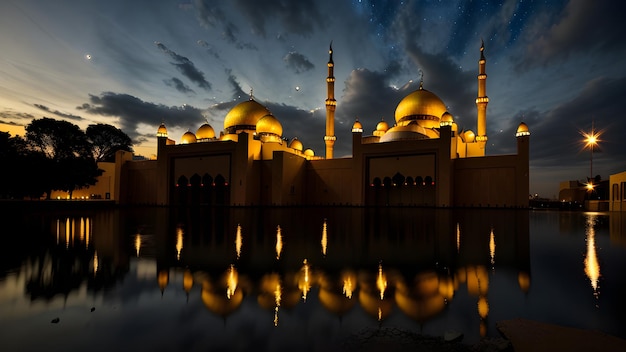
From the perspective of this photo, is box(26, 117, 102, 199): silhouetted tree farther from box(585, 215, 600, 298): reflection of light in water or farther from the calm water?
box(585, 215, 600, 298): reflection of light in water

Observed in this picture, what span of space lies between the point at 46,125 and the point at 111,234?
31.5m

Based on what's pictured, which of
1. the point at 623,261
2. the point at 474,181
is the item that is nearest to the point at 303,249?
the point at 623,261

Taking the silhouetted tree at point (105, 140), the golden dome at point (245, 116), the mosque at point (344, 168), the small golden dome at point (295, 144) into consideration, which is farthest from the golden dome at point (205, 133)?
the silhouetted tree at point (105, 140)

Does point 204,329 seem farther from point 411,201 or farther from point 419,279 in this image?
point 411,201

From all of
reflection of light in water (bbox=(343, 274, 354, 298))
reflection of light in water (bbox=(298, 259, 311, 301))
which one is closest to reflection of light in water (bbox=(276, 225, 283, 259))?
reflection of light in water (bbox=(298, 259, 311, 301))

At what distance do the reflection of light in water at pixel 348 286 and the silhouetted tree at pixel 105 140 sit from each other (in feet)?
152

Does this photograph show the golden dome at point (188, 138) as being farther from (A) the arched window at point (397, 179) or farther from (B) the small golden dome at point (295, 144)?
(A) the arched window at point (397, 179)

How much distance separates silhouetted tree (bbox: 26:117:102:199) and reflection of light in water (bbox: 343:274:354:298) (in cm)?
2946

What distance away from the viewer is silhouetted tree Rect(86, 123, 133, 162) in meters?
42.4

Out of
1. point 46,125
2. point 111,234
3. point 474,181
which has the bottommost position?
point 111,234

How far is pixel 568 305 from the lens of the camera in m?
3.30

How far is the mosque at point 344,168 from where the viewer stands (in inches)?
960

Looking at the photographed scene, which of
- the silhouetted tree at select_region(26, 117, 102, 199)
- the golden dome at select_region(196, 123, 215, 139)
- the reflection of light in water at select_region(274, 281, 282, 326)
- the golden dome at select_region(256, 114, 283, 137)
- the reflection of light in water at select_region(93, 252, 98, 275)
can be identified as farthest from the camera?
the golden dome at select_region(196, 123, 215, 139)

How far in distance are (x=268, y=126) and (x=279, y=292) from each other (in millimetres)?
28006
